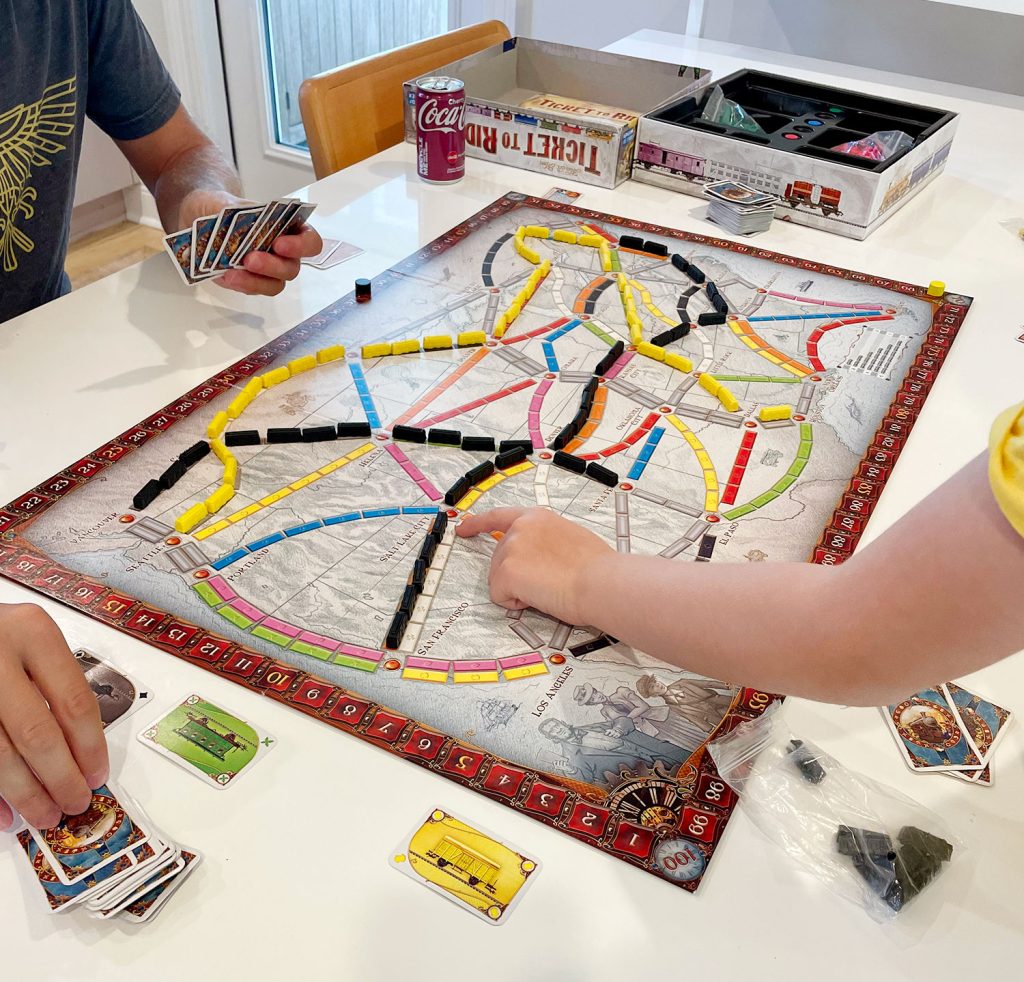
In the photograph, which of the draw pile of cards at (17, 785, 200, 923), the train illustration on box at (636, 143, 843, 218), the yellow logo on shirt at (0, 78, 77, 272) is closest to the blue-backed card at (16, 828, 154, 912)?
the draw pile of cards at (17, 785, 200, 923)

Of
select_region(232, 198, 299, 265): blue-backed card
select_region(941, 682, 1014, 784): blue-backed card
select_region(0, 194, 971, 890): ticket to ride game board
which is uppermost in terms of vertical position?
select_region(232, 198, 299, 265): blue-backed card

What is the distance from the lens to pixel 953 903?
64 centimetres

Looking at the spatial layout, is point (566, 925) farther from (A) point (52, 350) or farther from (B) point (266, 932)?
(A) point (52, 350)

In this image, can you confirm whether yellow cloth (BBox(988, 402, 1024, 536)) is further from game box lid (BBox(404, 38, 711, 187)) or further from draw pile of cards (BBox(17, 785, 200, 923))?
game box lid (BBox(404, 38, 711, 187))

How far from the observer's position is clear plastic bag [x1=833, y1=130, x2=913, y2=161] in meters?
1.65

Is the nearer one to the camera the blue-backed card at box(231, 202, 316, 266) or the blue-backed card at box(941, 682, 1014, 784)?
the blue-backed card at box(941, 682, 1014, 784)

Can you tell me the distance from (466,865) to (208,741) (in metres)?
0.22

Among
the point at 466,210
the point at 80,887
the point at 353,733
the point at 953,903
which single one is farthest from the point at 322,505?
the point at 466,210

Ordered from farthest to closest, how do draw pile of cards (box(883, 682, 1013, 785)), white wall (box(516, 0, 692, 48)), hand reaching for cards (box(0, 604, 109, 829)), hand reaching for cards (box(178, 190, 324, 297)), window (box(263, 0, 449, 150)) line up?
window (box(263, 0, 449, 150)) → white wall (box(516, 0, 692, 48)) → hand reaching for cards (box(178, 190, 324, 297)) → draw pile of cards (box(883, 682, 1013, 785)) → hand reaching for cards (box(0, 604, 109, 829))

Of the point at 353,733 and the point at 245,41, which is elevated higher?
the point at 353,733

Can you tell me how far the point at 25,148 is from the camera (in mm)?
1338

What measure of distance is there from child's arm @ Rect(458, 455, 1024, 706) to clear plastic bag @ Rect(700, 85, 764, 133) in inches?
46.6

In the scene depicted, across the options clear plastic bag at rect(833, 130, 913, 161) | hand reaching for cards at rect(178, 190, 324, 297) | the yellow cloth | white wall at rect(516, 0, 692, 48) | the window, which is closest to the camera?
the yellow cloth

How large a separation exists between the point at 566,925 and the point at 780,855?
0.53 feet
